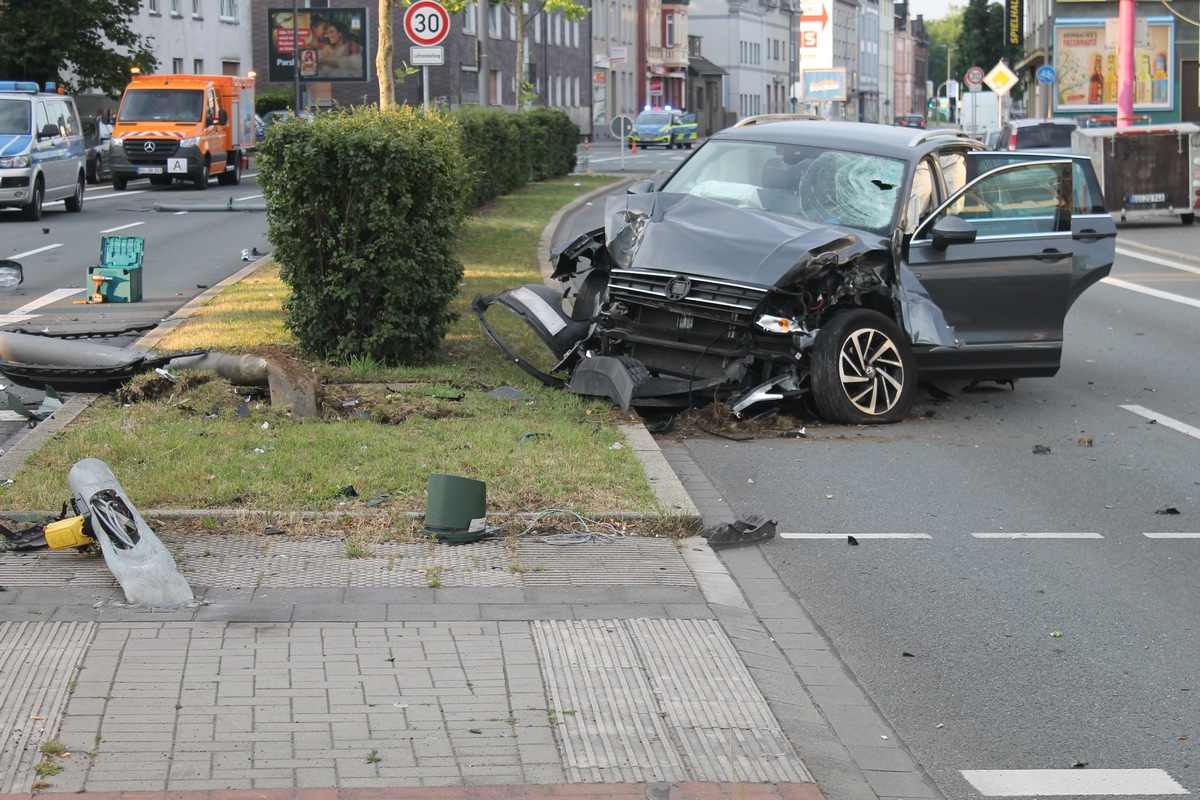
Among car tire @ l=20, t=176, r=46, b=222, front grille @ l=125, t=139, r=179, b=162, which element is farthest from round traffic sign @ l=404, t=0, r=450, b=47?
front grille @ l=125, t=139, r=179, b=162

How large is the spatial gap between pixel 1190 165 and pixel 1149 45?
108 ft

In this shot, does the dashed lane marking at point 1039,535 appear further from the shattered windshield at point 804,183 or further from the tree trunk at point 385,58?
the tree trunk at point 385,58

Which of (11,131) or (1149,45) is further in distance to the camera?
(1149,45)

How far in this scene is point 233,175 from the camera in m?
37.6

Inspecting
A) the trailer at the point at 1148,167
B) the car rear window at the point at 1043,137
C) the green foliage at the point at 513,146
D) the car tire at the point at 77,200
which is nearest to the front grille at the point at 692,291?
the green foliage at the point at 513,146

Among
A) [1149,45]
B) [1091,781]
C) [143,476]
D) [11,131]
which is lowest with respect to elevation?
[1091,781]

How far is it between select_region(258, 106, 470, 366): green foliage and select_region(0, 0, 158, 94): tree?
107 feet

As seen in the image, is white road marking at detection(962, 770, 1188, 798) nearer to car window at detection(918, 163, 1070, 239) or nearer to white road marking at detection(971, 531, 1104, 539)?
white road marking at detection(971, 531, 1104, 539)

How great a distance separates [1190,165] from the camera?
2656 cm

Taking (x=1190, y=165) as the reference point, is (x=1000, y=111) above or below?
above

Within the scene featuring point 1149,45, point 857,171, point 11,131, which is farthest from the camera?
point 1149,45

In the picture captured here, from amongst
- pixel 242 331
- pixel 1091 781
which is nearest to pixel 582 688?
pixel 1091 781

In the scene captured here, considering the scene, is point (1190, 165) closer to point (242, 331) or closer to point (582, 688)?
point (242, 331)

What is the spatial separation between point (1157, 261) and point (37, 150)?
1840 centimetres
